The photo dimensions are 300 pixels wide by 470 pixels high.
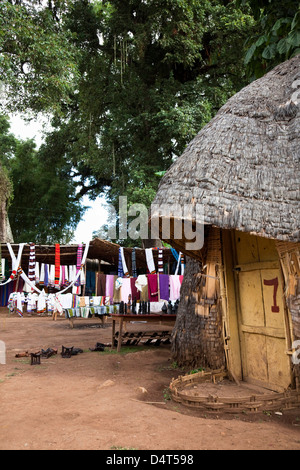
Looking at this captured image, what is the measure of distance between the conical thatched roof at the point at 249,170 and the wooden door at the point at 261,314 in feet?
2.75

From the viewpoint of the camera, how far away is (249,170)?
3.96 metres

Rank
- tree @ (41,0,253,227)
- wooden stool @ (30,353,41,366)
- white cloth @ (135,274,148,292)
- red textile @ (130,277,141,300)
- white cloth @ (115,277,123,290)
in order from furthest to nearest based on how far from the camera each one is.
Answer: tree @ (41,0,253,227)
red textile @ (130,277,141,300)
white cloth @ (115,277,123,290)
white cloth @ (135,274,148,292)
wooden stool @ (30,353,41,366)

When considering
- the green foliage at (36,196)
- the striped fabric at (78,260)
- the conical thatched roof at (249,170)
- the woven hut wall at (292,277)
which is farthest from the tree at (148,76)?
the woven hut wall at (292,277)

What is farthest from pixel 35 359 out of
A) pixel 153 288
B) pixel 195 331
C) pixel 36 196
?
pixel 36 196

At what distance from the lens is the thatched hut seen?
379 cm

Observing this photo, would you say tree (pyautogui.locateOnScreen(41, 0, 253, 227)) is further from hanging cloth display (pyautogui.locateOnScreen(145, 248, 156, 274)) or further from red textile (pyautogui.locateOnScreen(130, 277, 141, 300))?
red textile (pyautogui.locateOnScreen(130, 277, 141, 300))

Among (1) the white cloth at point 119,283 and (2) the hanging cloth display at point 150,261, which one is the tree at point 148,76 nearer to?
(2) the hanging cloth display at point 150,261

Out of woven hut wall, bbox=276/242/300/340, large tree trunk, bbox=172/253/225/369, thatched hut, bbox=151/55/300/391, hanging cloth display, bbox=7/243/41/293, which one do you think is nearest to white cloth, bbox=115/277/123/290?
hanging cloth display, bbox=7/243/41/293

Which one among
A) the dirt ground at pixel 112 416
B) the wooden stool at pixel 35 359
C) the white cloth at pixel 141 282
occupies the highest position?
the white cloth at pixel 141 282

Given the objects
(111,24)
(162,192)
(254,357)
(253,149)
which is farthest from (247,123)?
(111,24)

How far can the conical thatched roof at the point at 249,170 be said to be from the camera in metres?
3.73

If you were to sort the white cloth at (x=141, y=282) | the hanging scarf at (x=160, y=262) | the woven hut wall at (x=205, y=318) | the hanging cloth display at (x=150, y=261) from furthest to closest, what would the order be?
the hanging scarf at (x=160, y=262) → the hanging cloth display at (x=150, y=261) → the white cloth at (x=141, y=282) → the woven hut wall at (x=205, y=318)

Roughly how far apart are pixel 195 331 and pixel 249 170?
2514 mm

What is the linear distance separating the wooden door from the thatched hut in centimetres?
1
